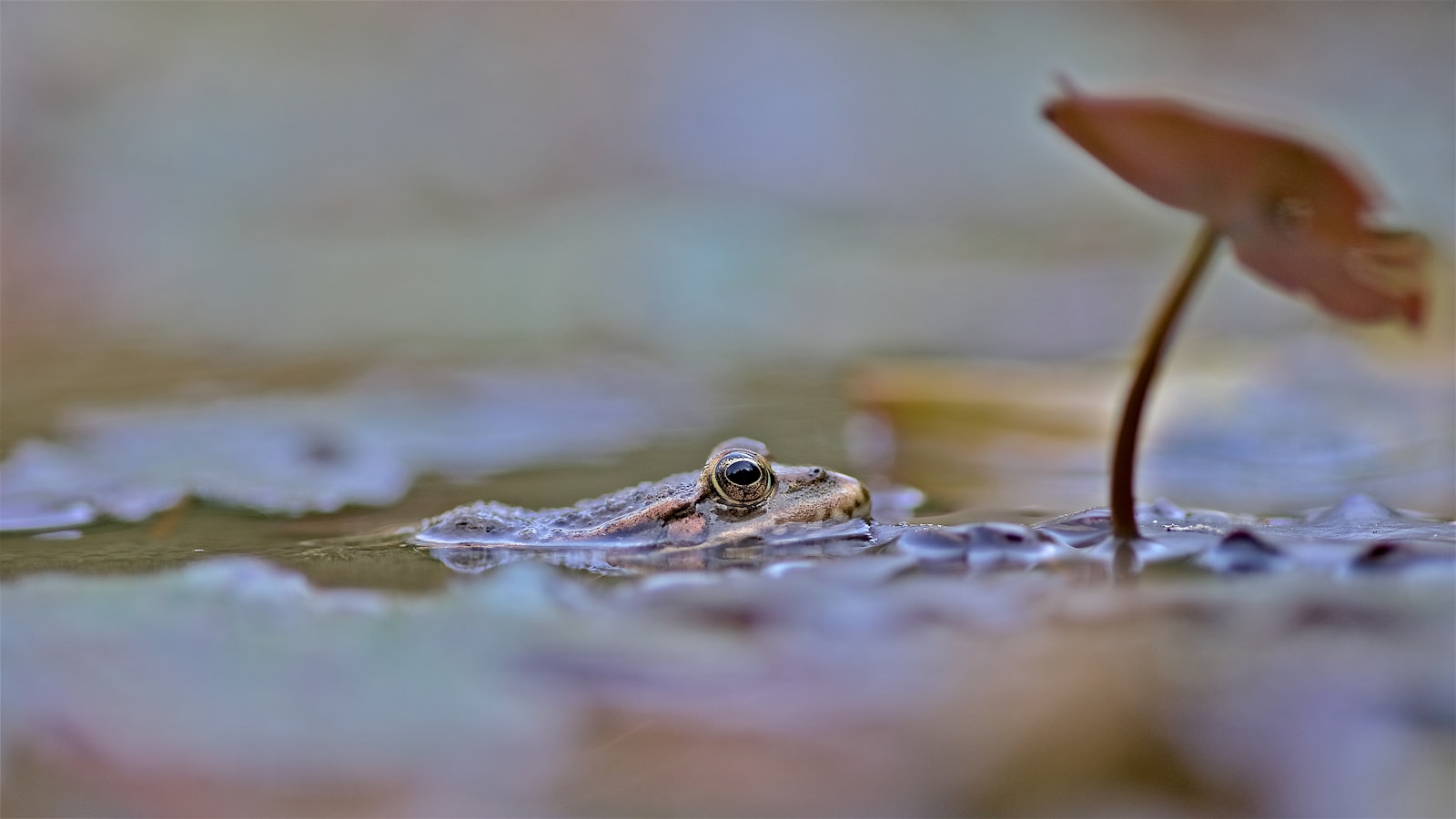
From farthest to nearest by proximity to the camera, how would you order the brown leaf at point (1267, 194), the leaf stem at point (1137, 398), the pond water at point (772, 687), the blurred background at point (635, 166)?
1. the blurred background at point (635, 166)
2. the leaf stem at point (1137, 398)
3. the brown leaf at point (1267, 194)
4. the pond water at point (772, 687)

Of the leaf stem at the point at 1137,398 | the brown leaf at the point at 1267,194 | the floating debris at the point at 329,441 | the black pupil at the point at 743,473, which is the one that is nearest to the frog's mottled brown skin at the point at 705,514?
the black pupil at the point at 743,473

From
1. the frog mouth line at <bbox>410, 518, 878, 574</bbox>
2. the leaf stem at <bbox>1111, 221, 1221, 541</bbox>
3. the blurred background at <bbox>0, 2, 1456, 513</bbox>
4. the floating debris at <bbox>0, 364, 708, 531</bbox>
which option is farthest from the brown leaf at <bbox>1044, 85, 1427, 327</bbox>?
the blurred background at <bbox>0, 2, 1456, 513</bbox>

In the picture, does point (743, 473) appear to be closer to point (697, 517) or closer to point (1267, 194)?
point (697, 517)

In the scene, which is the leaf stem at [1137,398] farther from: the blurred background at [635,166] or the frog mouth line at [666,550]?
the blurred background at [635,166]

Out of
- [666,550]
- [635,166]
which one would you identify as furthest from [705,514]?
[635,166]

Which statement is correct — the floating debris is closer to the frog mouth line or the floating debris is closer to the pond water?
the frog mouth line

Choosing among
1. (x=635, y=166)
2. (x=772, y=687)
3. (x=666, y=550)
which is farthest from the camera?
(x=635, y=166)
